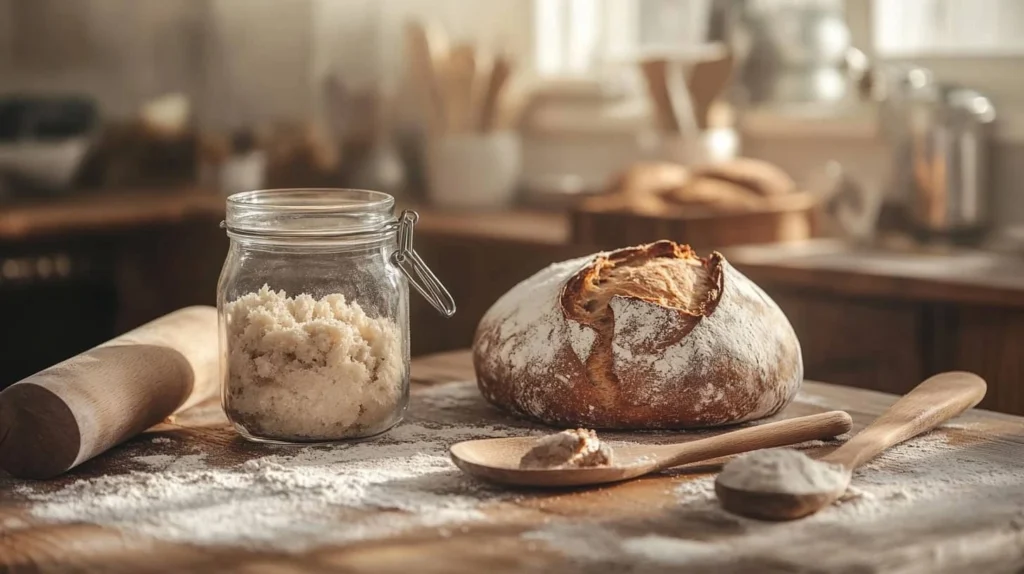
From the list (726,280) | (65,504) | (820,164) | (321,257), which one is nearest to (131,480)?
(65,504)

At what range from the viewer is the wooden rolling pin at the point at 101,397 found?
3.44 ft

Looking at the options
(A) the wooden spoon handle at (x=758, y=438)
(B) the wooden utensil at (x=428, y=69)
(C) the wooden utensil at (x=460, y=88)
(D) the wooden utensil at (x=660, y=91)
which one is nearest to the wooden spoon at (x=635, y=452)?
(A) the wooden spoon handle at (x=758, y=438)

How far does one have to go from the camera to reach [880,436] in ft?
3.60

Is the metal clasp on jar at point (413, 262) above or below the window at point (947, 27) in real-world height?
below

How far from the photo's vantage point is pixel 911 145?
2.32 meters

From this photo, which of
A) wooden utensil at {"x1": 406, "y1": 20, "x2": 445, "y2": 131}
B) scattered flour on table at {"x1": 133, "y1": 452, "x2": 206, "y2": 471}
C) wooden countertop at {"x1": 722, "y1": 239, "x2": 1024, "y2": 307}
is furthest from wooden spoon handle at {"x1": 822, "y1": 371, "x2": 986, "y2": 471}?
wooden utensil at {"x1": 406, "y1": 20, "x2": 445, "y2": 131}

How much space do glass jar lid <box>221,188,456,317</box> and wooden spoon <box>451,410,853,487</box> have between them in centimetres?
16

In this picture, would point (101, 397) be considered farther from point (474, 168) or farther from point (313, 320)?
point (474, 168)

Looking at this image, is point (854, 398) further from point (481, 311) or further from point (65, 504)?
point (481, 311)

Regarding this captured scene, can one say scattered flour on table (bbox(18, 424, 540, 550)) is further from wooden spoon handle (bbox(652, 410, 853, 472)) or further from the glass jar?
wooden spoon handle (bbox(652, 410, 853, 472))

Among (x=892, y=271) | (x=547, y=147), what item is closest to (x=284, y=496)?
(x=892, y=271)

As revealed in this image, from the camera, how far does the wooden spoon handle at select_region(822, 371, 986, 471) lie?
1053mm

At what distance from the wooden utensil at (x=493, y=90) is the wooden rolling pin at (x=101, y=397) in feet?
5.97

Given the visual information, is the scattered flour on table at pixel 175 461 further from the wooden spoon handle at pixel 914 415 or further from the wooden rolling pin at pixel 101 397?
the wooden spoon handle at pixel 914 415
